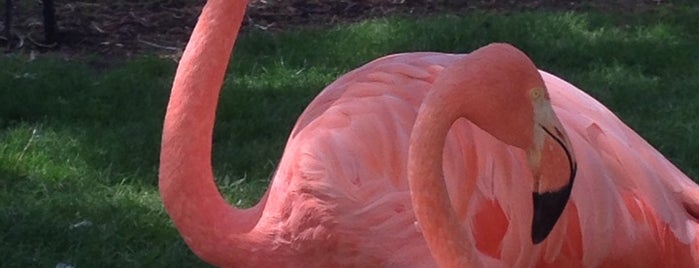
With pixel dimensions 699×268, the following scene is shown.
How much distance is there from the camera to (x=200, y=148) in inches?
115

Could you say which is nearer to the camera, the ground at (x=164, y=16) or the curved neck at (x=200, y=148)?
the curved neck at (x=200, y=148)

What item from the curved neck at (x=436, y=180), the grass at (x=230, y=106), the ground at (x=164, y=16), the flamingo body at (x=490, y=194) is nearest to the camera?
the curved neck at (x=436, y=180)

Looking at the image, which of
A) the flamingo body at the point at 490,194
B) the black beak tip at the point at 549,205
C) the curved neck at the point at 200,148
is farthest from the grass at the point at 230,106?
the black beak tip at the point at 549,205

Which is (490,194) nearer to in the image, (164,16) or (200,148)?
Result: (200,148)

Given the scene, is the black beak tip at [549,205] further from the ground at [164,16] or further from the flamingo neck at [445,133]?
the ground at [164,16]

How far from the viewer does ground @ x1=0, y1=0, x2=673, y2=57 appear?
257 inches

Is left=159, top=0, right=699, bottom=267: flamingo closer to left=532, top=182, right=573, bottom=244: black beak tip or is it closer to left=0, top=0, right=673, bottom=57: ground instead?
left=532, top=182, right=573, bottom=244: black beak tip

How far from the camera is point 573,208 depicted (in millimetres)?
2826

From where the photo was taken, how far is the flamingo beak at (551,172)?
7.16 ft

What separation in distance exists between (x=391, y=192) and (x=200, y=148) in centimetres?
47

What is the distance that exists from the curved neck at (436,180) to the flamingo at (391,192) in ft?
2.11

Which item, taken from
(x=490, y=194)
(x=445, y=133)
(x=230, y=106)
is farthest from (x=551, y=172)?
(x=230, y=106)

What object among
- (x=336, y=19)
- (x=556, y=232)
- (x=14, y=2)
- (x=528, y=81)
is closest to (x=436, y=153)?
(x=528, y=81)

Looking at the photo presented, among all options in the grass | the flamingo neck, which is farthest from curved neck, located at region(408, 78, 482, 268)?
the grass
